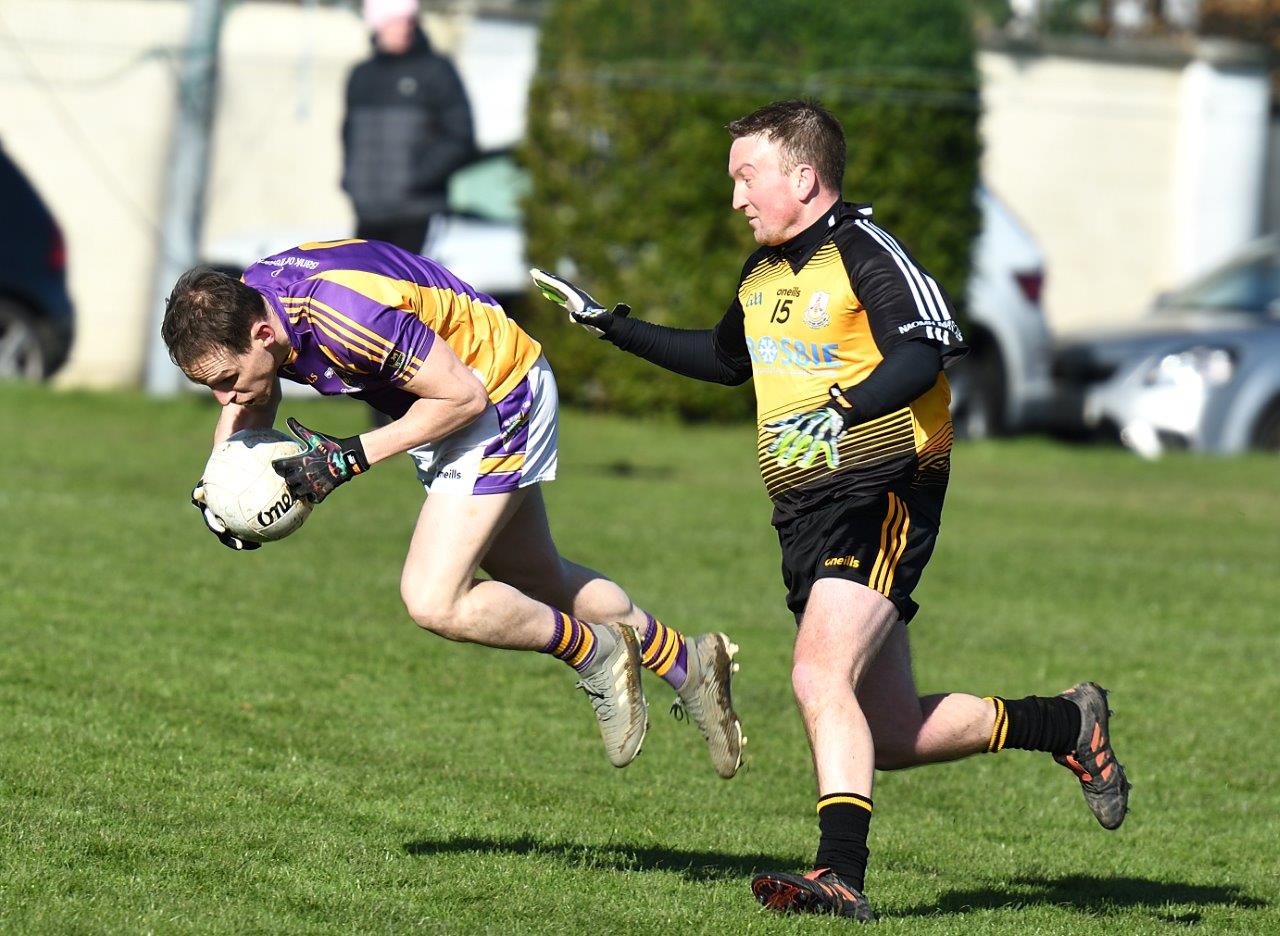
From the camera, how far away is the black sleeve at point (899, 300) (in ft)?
17.9

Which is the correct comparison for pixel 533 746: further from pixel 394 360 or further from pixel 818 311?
pixel 818 311

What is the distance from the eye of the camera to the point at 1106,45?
25.0 meters

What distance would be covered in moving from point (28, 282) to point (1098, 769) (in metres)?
13.4

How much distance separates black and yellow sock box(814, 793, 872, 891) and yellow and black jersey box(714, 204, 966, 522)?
2.66ft

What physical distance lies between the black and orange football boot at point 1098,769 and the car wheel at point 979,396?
13121 mm

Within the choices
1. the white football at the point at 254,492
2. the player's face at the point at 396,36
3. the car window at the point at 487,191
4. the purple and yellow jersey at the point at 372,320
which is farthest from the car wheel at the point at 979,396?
the white football at the point at 254,492

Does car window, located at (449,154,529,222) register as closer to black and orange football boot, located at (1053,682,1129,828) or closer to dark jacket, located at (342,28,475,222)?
dark jacket, located at (342,28,475,222)

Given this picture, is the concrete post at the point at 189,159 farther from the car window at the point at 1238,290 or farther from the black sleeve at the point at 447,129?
the car window at the point at 1238,290

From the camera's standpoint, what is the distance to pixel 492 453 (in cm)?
630

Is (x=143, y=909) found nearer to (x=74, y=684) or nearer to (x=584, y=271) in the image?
(x=74, y=684)

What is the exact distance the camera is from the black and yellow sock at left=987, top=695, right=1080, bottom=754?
6086 mm

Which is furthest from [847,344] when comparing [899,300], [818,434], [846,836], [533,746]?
[533,746]

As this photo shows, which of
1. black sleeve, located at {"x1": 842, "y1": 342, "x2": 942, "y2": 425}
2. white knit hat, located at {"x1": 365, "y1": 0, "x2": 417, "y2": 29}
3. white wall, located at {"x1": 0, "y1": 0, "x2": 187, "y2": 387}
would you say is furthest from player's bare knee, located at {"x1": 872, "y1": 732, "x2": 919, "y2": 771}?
white wall, located at {"x1": 0, "y1": 0, "x2": 187, "y2": 387}

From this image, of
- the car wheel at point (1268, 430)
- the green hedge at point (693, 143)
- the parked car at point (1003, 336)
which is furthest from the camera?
the parked car at point (1003, 336)
